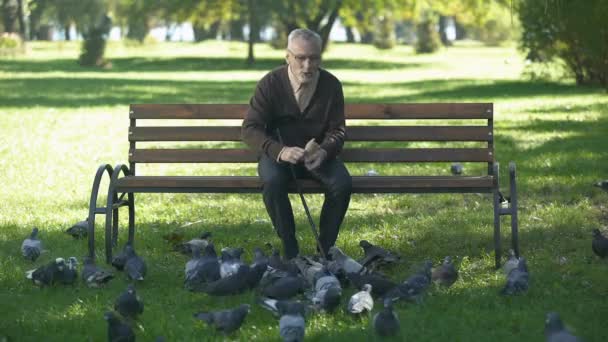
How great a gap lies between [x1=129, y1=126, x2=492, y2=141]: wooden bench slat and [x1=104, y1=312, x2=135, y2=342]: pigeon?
276cm

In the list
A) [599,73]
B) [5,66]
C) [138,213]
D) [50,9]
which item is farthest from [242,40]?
[138,213]

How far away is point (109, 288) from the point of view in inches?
249

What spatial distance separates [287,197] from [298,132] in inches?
18.4

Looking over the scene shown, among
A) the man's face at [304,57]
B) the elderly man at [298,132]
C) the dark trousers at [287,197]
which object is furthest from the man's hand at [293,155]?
the man's face at [304,57]

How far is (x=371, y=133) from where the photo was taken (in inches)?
297

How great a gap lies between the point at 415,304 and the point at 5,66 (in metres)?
34.8

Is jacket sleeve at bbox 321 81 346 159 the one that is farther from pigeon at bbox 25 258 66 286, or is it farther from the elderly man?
pigeon at bbox 25 258 66 286

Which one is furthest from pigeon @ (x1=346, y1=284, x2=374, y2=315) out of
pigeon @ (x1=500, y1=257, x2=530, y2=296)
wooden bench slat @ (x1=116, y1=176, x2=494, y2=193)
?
wooden bench slat @ (x1=116, y1=176, x2=494, y2=193)

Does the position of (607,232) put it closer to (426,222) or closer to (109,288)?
(426,222)

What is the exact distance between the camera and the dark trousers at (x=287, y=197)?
267 inches

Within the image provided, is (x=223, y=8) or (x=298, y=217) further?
(x=223, y=8)

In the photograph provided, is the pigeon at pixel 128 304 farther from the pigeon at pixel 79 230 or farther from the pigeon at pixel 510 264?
the pigeon at pixel 79 230

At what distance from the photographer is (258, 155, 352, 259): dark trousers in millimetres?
6781

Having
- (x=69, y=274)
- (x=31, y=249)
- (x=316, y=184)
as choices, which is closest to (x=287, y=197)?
(x=316, y=184)
